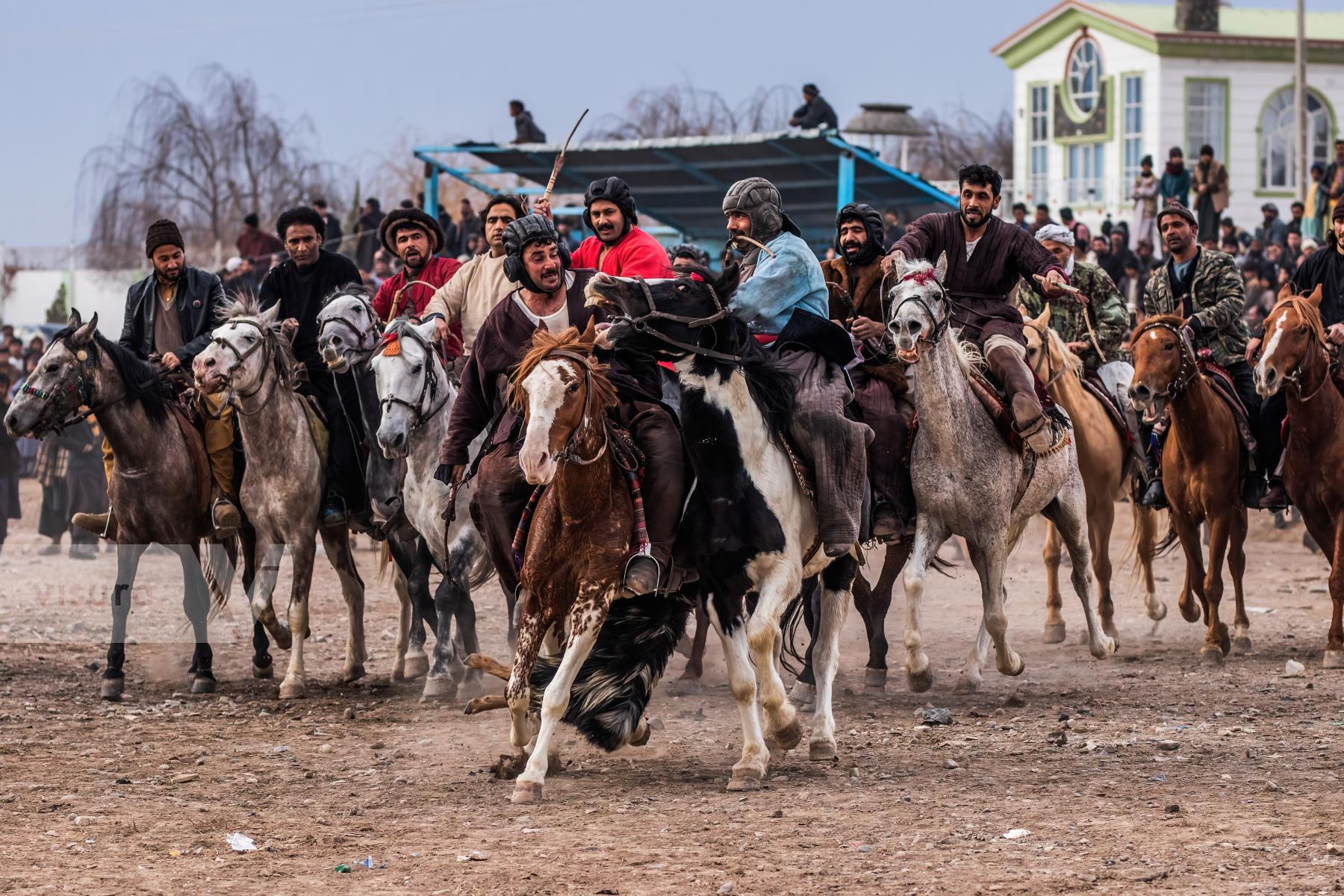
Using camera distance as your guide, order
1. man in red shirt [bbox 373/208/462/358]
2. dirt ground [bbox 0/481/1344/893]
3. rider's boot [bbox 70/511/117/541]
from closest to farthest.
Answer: dirt ground [bbox 0/481/1344/893] < man in red shirt [bbox 373/208/462/358] < rider's boot [bbox 70/511/117/541]

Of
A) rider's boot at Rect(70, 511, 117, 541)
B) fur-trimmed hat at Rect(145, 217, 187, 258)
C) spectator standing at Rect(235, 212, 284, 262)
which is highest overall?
spectator standing at Rect(235, 212, 284, 262)

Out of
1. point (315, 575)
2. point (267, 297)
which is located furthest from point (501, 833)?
point (315, 575)

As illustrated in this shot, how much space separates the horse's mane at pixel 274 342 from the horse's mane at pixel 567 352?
3.24m

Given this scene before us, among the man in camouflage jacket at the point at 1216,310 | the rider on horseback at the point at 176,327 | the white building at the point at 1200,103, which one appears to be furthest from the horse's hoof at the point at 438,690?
the white building at the point at 1200,103

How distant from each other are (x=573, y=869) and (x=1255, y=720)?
4.13 m

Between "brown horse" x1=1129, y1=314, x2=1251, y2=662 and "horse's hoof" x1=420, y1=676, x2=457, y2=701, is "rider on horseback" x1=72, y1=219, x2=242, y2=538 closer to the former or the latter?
"horse's hoof" x1=420, y1=676, x2=457, y2=701

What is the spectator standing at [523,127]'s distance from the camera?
26141 millimetres

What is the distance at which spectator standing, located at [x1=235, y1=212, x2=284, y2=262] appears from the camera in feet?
73.4

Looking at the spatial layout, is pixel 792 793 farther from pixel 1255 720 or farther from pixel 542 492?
pixel 1255 720

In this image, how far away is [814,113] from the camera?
77.4 ft

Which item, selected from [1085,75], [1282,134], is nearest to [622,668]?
[1282,134]

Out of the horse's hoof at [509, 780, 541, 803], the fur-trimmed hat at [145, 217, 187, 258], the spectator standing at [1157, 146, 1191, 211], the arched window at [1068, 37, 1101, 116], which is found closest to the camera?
the horse's hoof at [509, 780, 541, 803]

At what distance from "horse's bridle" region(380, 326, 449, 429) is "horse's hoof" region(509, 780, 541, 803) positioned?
2749 mm

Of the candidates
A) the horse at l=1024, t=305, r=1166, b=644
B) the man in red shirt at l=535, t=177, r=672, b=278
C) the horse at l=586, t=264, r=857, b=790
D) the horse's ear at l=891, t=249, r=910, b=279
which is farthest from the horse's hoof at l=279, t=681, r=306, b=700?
the horse at l=1024, t=305, r=1166, b=644
